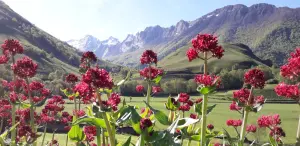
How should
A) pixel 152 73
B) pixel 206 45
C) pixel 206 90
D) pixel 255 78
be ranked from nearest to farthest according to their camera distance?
1. pixel 206 90
2. pixel 206 45
3. pixel 255 78
4. pixel 152 73

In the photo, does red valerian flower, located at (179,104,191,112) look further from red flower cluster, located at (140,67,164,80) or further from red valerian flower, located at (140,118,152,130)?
red valerian flower, located at (140,118,152,130)

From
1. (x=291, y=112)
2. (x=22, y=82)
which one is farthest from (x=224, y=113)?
(x=22, y=82)

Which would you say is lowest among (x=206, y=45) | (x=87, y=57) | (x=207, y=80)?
(x=207, y=80)

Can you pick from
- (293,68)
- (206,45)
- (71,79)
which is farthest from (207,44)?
(71,79)

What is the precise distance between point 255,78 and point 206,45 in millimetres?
1051

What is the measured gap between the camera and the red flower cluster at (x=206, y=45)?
17.9 ft

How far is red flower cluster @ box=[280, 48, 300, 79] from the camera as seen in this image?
5.79m

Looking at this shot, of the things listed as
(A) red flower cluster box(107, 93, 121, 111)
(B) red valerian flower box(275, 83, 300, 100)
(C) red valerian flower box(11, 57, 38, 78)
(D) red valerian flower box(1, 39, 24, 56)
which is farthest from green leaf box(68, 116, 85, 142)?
(B) red valerian flower box(275, 83, 300, 100)

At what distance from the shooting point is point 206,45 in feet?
17.9

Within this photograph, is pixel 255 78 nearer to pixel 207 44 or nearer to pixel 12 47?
pixel 207 44

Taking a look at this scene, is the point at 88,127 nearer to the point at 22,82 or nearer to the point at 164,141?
the point at 22,82

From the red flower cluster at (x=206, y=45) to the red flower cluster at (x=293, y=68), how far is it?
51.8 inches

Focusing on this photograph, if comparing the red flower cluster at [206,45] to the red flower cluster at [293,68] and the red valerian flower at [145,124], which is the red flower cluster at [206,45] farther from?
the red valerian flower at [145,124]

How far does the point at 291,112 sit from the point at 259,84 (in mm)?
145513
